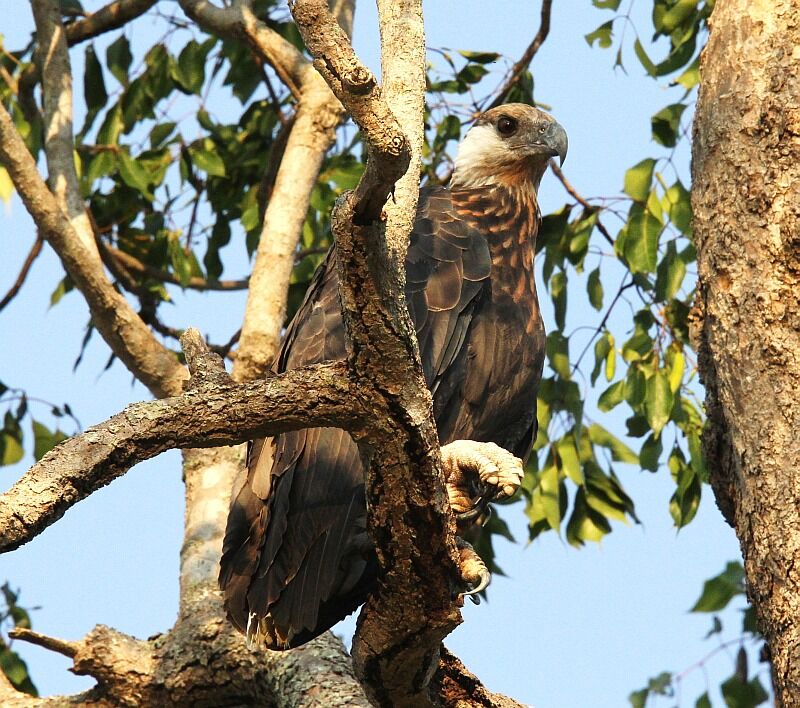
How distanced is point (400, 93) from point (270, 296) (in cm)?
204

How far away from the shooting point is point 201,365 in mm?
2391

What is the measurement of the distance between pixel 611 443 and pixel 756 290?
6.63ft

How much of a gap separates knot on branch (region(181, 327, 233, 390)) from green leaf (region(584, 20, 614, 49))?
293 cm

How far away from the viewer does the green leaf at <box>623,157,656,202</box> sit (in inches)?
185

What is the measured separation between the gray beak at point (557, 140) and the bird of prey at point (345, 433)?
0.35 m

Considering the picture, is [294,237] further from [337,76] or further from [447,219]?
[337,76]

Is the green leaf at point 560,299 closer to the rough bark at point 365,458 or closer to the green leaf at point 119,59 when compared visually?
the rough bark at point 365,458

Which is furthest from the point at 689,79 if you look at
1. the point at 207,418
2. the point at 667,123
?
the point at 207,418

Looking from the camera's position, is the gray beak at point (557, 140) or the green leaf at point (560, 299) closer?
the gray beak at point (557, 140)

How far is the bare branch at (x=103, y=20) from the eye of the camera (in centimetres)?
554

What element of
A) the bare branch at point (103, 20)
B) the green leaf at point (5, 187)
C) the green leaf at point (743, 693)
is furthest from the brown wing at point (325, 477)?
the bare branch at point (103, 20)

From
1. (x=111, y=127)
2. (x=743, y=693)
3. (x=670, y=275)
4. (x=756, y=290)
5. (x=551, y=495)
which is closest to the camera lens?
(x=756, y=290)

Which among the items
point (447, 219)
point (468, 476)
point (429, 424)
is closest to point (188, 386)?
point (429, 424)

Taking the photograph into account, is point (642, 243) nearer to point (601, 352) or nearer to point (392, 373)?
point (601, 352)
